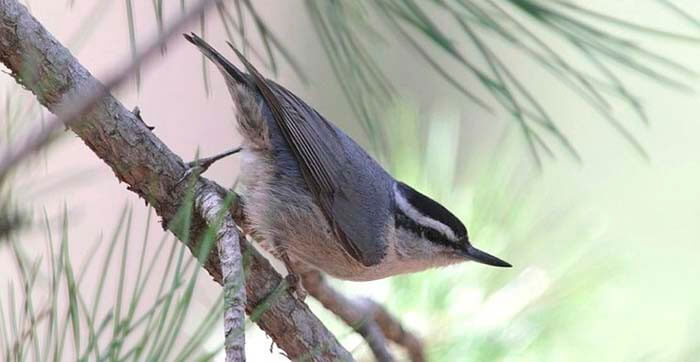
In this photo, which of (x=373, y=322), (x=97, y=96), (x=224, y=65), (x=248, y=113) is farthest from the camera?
(x=248, y=113)

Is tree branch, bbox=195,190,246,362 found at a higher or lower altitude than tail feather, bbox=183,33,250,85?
lower

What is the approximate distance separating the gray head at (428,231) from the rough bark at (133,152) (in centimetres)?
35

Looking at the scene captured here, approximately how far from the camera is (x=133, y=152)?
921 millimetres

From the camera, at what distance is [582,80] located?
832 millimetres

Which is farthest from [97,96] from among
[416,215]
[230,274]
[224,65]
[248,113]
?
[416,215]

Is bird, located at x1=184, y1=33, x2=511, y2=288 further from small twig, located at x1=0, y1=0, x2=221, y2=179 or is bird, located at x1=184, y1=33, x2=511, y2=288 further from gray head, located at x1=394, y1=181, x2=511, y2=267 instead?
small twig, located at x1=0, y1=0, x2=221, y2=179

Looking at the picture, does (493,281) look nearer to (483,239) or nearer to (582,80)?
(483,239)

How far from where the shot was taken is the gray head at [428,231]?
→ 1350mm

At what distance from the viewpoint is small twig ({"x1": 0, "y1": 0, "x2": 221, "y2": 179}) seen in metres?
0.64

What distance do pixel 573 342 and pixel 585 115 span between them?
2.67 metres

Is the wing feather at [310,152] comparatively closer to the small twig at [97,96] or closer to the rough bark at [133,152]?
the rough bark at [133,152]

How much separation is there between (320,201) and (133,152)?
0.55 meters

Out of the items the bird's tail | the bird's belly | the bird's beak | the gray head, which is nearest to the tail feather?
the bird's tail

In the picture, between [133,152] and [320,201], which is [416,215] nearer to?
[320,201]
